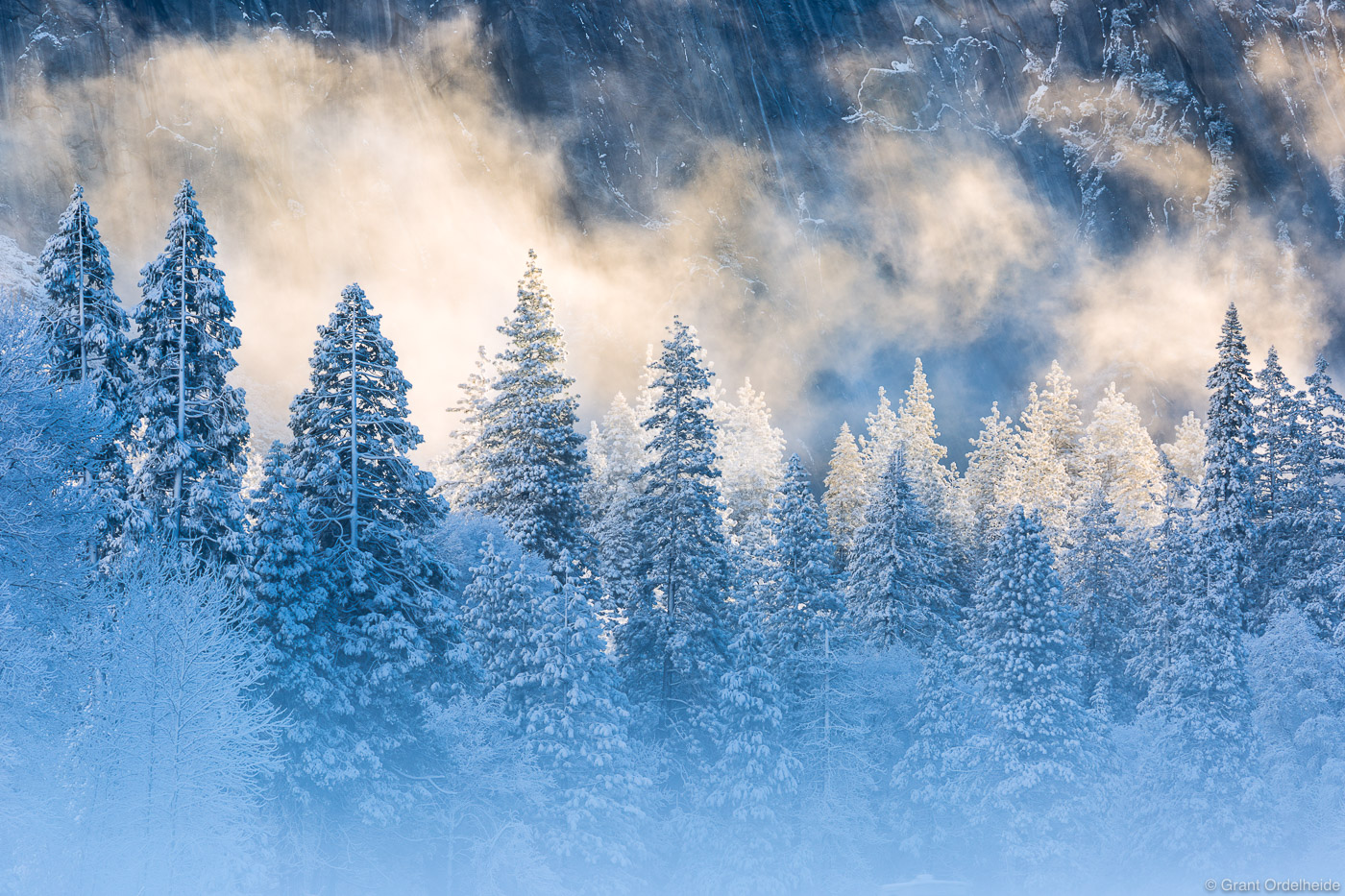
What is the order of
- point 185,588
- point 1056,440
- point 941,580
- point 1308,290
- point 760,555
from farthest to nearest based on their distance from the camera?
point 1308,290
point 1056,440
point 941,580
point 760,555
point 185,588

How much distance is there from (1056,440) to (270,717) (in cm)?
5248

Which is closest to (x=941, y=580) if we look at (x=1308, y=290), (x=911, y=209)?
(x=1308, y=290)

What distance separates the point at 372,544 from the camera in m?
35.5

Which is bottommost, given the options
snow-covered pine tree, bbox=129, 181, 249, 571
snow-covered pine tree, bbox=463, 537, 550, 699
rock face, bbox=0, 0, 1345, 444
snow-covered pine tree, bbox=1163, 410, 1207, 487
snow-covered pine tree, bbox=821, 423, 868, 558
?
snow-covered pine tree, bbox=463, 537, 550, 699

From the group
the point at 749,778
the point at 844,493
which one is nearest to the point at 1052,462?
the point at 844,493

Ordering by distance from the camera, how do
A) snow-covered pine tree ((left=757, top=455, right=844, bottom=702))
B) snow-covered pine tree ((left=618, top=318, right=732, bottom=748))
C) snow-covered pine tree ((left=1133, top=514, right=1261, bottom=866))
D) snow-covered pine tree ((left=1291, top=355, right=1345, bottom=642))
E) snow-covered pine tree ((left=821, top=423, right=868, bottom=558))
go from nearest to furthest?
snow-covered pine tree ((left=618, top=318, right=732, bottom=748))
snow-covered pine tree ((left=757, top=455, right=844, bottom=702))
snow-covered pine tree ((left=1133, top=514, right=1261, bottom=866))
snow-covered pine tree ((left=1291, top=355, right=1345, bottom=642))
snow-covered pine tree ((left=821, top=423, right=868, bottom=558))

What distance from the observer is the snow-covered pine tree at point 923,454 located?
62562mm

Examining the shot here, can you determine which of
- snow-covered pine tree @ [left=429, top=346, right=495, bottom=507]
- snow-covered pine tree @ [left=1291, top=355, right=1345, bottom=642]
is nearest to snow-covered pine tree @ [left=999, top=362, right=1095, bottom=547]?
snow-covered pine tree @ [left=1291, top=355, right=1345, bottom=642]

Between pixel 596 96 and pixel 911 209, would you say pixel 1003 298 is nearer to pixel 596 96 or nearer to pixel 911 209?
pixel 911 209

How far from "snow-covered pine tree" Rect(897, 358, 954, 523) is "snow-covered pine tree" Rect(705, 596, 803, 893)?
1762 centimetres

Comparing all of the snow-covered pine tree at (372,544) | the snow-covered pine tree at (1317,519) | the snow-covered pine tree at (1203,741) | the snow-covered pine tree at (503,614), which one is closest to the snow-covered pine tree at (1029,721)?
the snow-covered pine tree at (1203,741)

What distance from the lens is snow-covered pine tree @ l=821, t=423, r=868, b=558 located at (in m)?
64.2

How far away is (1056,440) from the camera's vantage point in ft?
235

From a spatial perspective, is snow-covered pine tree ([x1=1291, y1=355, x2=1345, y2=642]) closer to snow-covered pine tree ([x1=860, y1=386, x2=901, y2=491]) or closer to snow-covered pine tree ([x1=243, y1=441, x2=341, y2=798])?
snow-covered pine tree ([x1=860, y1=386, x2=901, y2=491])
